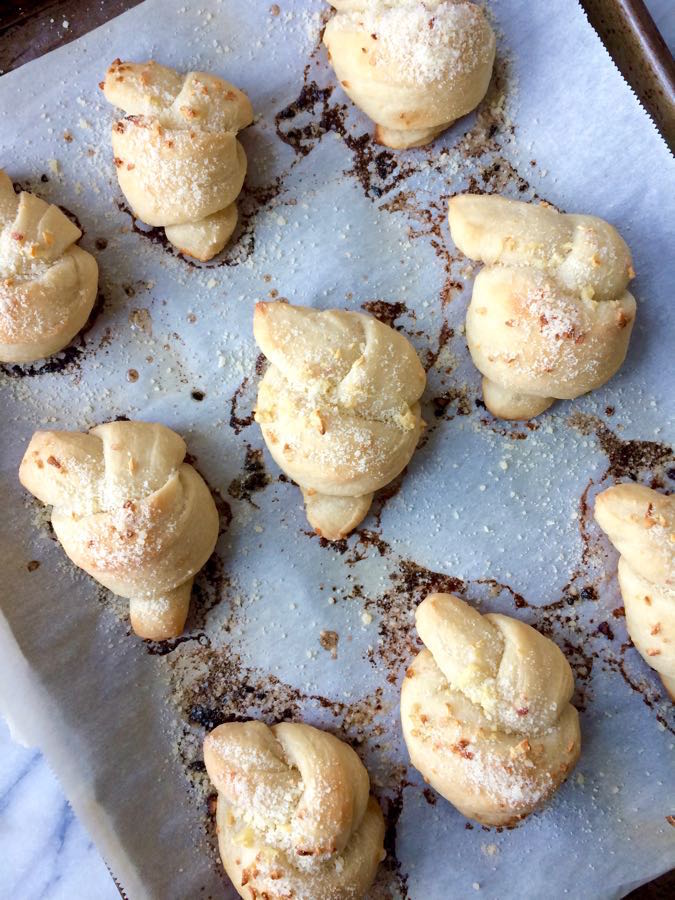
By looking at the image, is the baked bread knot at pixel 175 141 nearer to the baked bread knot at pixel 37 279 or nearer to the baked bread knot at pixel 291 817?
the baked bread knot at pixel 37 279

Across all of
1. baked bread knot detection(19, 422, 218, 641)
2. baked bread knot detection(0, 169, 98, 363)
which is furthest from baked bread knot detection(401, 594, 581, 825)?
baked bread knot detection(0, 169, 98, 363)

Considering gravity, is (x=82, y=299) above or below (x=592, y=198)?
above

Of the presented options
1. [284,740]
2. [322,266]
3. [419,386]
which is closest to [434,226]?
[322,266]

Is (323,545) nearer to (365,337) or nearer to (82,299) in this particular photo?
(365,337)

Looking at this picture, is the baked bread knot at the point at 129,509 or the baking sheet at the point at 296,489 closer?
the baked bread knot at the point at 129,509

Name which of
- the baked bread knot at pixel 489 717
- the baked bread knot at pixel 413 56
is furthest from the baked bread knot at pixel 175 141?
the baked bread knot at pixel 489 717

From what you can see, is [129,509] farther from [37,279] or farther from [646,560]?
[646,560]
